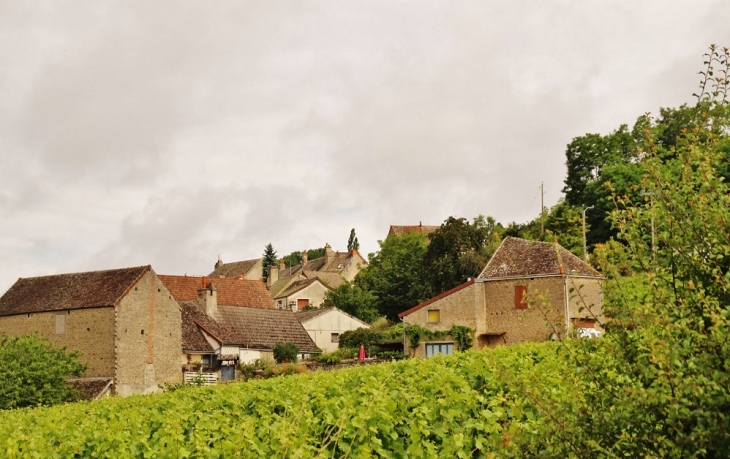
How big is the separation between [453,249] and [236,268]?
5332 cm

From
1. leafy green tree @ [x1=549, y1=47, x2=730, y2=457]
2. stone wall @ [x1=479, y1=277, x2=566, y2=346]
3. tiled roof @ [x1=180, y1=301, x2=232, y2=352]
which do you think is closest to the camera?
leafy green tree @ [x1=549, y1=47, x2=730, y2=457]

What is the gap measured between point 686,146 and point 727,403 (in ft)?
7.04

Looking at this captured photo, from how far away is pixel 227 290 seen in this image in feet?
234

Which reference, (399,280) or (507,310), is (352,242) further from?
(507,310)

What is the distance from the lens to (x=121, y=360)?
5012 centimetres

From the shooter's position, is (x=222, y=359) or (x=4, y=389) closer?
(x=4, y=389)

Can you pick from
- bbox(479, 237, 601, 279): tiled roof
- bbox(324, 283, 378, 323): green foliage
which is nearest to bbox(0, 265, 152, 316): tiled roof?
bbox(479, 237, 601, 279): tiled roof

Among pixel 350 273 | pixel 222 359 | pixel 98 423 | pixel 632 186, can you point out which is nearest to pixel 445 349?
pixel 222 359

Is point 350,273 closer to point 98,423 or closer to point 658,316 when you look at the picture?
point 98,423

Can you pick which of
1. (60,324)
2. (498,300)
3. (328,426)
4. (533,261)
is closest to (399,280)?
(498,300)

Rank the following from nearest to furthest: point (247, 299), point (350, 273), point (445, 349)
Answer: point (445, 349)
point (247, 299)
point (350, 273)

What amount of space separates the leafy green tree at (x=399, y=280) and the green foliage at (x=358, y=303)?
653 mm

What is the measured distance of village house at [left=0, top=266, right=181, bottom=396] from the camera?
5038 centimetres

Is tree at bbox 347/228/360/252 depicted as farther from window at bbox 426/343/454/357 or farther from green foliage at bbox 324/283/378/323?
window at bbox 426/343/454/357
